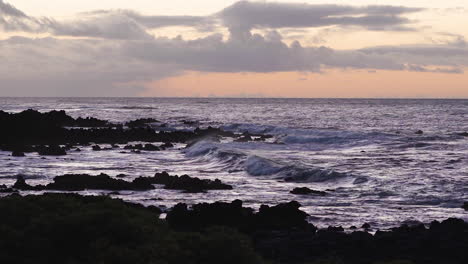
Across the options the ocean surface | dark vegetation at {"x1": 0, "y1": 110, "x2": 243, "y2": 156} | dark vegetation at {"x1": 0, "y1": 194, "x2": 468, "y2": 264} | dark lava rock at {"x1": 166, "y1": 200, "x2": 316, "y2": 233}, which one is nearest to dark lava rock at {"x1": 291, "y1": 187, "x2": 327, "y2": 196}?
the ocean surface

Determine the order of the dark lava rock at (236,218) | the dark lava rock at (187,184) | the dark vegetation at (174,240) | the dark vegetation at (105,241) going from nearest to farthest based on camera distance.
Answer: the dark vegetation at (105,241) < the dark vegetation at (174,240) < the dark lava rock at (236,218) < the dark lava rock at (187,184)

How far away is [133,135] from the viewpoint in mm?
58438

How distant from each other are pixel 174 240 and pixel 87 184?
15.4 metres

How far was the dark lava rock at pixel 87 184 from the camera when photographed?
83.0 ft

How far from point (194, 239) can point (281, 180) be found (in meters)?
19.5

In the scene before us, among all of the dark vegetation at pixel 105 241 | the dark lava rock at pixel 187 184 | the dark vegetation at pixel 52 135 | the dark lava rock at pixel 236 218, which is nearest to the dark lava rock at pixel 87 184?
the dark lava rock at pixel 187 184

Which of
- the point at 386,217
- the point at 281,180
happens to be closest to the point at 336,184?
the point at 281,180

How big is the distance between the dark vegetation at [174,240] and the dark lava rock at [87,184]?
957 cm

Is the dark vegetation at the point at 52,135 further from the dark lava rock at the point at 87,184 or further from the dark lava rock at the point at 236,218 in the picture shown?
the dark lava rock at the point at 236,218

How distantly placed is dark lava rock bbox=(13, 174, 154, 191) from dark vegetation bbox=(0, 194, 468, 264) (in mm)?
9574

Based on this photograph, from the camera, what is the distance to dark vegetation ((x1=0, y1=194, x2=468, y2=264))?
10914 mm

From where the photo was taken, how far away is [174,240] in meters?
11.5

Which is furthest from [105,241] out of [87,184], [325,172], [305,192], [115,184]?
[325,172]

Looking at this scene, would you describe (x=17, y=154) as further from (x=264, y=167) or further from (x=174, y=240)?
(x=174, y=240)
